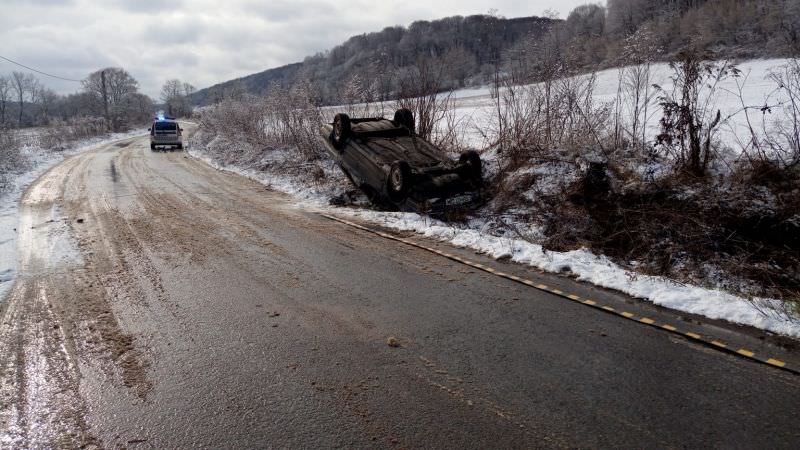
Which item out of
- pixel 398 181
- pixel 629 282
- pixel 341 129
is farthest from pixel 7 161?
pixel 629 282

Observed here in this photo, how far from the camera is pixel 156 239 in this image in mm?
7410

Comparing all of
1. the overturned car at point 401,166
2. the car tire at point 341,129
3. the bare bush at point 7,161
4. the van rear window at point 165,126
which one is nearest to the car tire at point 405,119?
the overturned car at point 401,166

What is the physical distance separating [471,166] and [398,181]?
1549 mm

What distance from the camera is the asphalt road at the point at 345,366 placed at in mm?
2838

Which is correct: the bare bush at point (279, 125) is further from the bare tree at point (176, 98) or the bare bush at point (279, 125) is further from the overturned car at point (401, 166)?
the bare tree at point (176, 98)

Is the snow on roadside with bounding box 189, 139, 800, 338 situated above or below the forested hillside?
below

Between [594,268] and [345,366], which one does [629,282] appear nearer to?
[594,268]

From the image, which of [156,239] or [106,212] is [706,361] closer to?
[156,239]

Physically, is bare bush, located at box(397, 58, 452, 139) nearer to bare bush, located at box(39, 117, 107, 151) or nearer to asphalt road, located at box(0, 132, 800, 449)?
asphalt road, located at box(0, 132, 800, 449)

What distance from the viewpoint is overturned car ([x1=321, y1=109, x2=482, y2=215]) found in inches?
348

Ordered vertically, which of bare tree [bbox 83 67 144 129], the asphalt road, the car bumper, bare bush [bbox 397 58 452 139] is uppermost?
bare tree [bbox 83 67 144 129]

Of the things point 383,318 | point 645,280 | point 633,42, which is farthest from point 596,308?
point 633,42

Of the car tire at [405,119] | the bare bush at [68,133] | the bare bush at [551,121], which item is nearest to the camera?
the bare bush at [551,121]

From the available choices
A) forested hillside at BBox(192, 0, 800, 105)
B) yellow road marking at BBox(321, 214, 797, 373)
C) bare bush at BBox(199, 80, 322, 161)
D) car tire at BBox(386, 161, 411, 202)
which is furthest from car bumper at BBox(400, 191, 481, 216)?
bare bush at BBox(199, 80, 322, 161)
